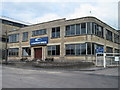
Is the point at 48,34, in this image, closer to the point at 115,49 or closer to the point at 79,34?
the point at 79,34

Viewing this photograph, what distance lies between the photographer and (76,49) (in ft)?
89.5

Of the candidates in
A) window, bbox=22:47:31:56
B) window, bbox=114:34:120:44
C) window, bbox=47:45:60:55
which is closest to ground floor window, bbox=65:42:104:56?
window, bbox=47:45:60:55

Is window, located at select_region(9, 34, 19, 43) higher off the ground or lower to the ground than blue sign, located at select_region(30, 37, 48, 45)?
higher

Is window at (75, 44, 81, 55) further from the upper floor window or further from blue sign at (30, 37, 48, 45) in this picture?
blue sign at (30, 37, 48, 45)

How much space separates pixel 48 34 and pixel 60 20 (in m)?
4.02

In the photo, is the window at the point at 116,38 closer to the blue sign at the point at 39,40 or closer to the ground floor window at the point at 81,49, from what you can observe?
the ground floor window at the point at 81,49

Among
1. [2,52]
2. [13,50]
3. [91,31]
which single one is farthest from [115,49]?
[2,52]

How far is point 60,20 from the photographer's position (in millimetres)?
30406

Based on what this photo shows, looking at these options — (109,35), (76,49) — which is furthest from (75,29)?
(109,35)

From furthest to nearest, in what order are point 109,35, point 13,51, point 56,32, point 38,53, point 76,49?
point 13,51 → point 109,35 → point 38,53 → point 56,32 → point 76,49

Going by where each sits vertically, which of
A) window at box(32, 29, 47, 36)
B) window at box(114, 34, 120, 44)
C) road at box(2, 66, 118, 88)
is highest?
window at box(32, 29, 47, 36)

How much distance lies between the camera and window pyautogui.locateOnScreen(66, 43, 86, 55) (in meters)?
26.3

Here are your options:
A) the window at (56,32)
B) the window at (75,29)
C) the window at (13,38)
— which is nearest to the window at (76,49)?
the window at (75,29)

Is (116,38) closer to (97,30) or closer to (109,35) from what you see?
(109,35)
